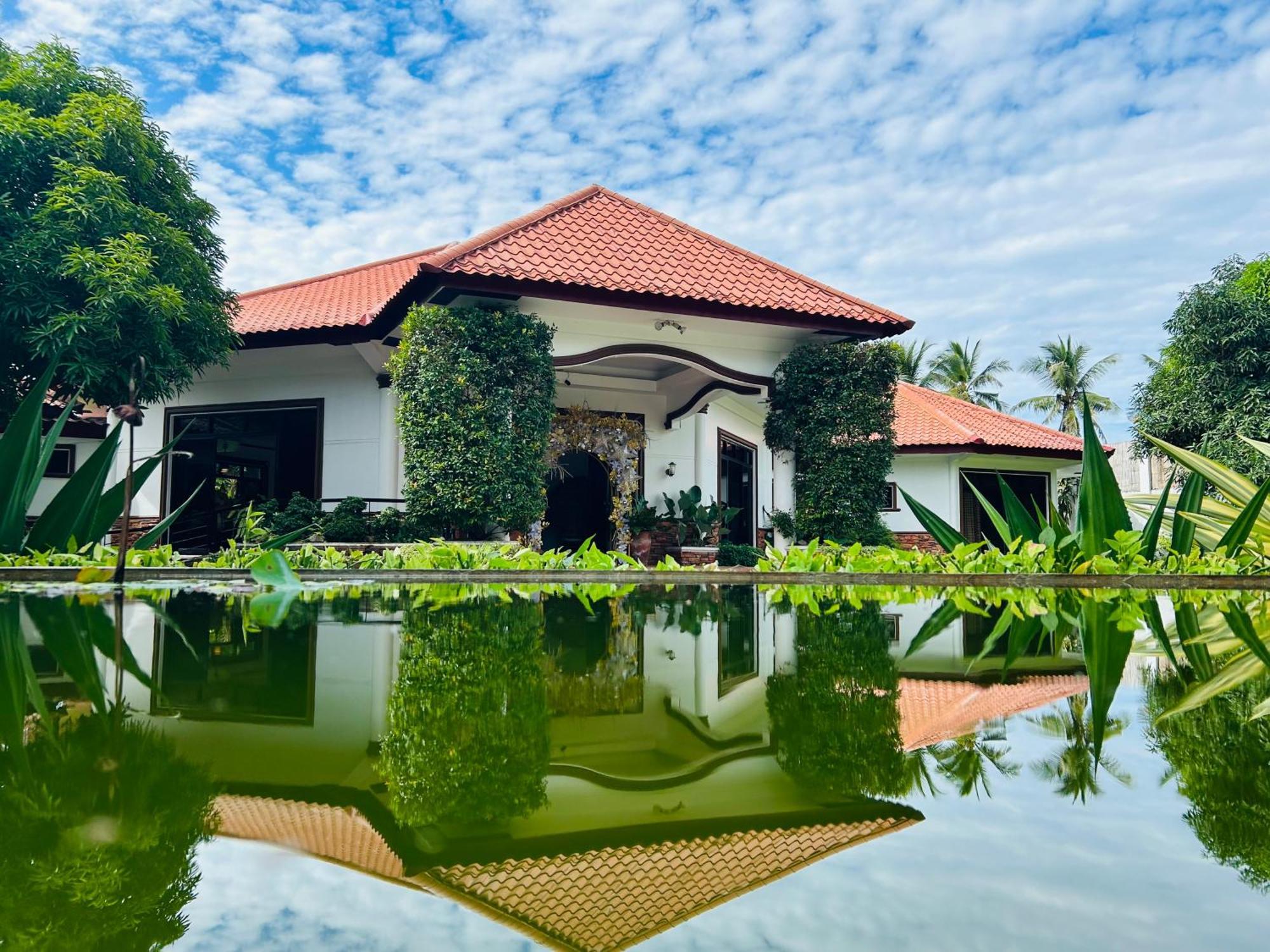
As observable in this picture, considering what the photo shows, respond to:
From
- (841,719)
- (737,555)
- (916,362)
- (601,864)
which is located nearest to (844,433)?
(737,555)

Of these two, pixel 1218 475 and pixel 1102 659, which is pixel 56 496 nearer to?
pixel 1102 659

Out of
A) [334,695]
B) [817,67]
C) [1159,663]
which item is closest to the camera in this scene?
[334,695]

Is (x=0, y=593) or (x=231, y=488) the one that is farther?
(x=231, y=488)

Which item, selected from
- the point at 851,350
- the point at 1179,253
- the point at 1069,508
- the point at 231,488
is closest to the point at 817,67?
the point at 851,350

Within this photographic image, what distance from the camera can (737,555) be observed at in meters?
12.5

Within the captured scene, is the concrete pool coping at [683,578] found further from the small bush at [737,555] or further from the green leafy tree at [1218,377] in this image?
the green leafy tree at [1218,377]

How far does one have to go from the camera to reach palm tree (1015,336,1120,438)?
43.0 meters

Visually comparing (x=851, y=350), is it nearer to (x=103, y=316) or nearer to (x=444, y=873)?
(x=103, y=316)

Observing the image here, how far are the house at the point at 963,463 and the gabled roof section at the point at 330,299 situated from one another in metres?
11.9

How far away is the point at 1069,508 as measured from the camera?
2614 centimetres

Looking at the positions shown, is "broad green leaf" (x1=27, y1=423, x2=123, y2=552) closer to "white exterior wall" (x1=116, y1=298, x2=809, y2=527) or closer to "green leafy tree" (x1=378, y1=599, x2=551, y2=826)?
"green leafy tree" (x1=378, y1=599, x2=551, y2=826)

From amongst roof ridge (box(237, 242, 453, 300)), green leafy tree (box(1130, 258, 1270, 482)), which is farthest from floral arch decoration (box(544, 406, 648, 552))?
green leafy tree (box(1130, 258, 1270, 482))

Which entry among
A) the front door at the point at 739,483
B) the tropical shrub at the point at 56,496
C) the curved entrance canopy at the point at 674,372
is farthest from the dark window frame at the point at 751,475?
the tropical shrub at the point at 56,496

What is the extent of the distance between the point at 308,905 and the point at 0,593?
13.3 ft
